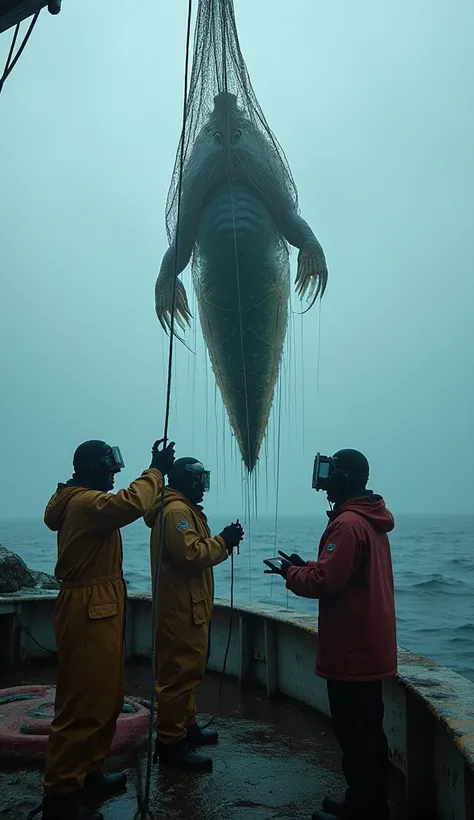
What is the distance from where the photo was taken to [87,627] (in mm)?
3502

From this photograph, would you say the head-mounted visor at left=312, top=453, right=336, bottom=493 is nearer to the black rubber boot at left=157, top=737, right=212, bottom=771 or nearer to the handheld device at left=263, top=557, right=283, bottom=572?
the handheld device at left=263, top=557, right=283, bottom=572

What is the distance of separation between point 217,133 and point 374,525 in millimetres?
2526

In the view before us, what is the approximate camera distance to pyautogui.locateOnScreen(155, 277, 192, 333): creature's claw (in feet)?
14.8

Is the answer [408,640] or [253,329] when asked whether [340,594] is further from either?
[408,640]

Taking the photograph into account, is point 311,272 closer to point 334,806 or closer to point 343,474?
point 343,474

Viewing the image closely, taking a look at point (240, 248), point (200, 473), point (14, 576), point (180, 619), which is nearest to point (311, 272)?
point (240, 248)

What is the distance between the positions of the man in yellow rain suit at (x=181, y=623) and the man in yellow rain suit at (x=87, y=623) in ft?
1.81

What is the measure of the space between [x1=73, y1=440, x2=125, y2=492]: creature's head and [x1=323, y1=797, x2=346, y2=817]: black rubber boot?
2.09 metres

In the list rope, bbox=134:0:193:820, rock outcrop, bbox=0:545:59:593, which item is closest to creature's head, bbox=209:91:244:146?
rope, bbox=134:0:193:820

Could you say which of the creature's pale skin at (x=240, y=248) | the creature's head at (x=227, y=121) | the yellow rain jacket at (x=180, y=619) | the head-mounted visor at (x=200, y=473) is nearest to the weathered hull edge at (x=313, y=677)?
the yellow rain jacket at (x=180, y=619)

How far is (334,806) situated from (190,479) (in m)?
2.12

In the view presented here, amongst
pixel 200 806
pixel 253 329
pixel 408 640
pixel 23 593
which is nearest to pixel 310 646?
pixel 200 806

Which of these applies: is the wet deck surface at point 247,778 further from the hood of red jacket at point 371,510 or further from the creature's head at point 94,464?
the creature's head at point 94,464

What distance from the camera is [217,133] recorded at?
13.5 ft
